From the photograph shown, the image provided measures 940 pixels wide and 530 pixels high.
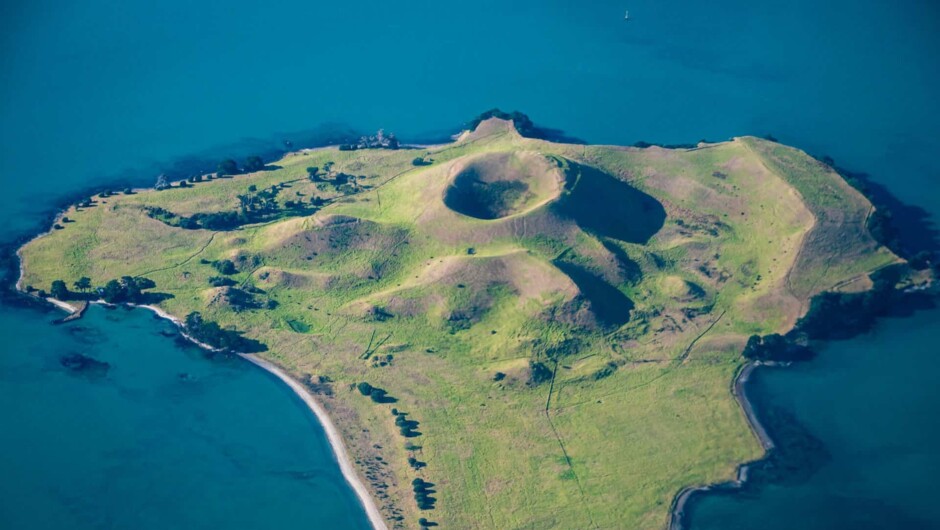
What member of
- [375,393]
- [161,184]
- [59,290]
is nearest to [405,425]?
[375,393]

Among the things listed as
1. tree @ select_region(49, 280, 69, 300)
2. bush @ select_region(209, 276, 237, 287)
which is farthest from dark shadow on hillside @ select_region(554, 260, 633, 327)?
tree @ select_region(49, 280, 69, 300)

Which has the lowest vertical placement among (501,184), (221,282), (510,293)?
(221,282)

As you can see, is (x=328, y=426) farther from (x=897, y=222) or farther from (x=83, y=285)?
(x=897, y=222)

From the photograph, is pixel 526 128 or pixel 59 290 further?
pixel 526 128

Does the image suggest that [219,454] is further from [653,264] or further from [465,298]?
[653,264]

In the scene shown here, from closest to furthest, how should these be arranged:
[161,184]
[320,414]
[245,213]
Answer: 1. [320,414]
2. [245,213]
3. [161,184]
